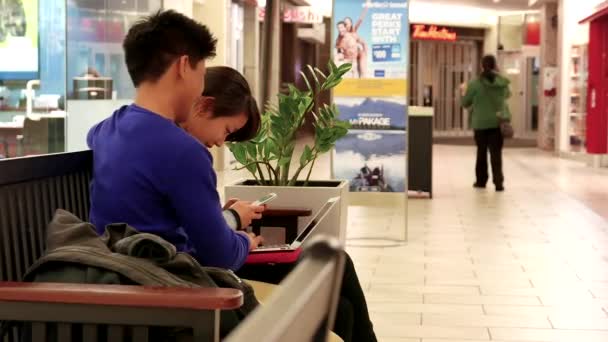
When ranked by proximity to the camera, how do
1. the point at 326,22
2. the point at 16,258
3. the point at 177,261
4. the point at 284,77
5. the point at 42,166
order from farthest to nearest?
1. the point at 326,22
2. the point at 284,77
3. the point at 42,166
4. the point at 16,258
5. the point at 177,261

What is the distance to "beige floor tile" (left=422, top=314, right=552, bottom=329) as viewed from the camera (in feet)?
15.0

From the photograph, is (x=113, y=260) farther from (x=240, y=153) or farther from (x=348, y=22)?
(x=348, y=22)

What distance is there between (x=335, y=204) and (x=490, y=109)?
8665 mm

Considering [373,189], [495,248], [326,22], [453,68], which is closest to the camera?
[495,248]

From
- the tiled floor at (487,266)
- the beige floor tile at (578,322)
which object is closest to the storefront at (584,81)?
the tiled floor at (487,266)

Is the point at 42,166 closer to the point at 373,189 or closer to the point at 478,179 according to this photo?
the point at 373,189

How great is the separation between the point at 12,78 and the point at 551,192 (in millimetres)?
6447

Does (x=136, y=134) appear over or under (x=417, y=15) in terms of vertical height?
under

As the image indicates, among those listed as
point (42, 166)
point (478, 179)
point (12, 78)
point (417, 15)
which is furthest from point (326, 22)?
point (42, 166)

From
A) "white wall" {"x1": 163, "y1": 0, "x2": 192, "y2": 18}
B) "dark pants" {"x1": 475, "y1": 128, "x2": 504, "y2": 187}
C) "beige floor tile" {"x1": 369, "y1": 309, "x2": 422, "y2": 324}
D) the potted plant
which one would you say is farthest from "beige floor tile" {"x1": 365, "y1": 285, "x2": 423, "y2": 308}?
"white wall" {"x1": 163, "y1": 0, "x2": 192, "y2": 18}

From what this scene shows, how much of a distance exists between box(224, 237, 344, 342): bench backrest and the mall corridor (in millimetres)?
3487

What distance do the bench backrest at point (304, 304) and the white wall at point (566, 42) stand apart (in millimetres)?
18953

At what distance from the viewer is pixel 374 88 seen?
7.65m

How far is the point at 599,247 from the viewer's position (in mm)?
7148
